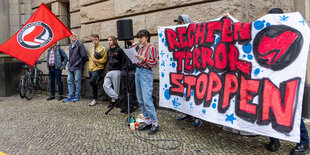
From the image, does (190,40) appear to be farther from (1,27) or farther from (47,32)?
(1,27)

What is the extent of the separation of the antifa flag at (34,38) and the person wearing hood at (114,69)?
5.11 ft

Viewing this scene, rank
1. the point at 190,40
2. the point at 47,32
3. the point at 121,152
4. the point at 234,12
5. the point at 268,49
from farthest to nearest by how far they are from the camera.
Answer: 1. the point at 47,32
2. the point at 234,12
3. the point at 190,40
4. the point at 121,152
5. the point at 268,49

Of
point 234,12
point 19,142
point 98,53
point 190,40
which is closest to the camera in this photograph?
point 19,142

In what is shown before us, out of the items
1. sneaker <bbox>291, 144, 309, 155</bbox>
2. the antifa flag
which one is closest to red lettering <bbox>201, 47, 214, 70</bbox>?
sneaker <bbox>291, 144, 309, 155</bbox>

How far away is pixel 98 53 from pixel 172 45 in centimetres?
306

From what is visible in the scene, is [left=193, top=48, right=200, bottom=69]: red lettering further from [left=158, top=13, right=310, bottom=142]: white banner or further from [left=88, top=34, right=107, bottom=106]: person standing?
[left=88, top=34, right=107, bottom=106]: person standing

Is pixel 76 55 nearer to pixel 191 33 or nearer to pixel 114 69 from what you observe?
pixel 114 69

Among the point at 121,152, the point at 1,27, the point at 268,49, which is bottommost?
the point at 121,152

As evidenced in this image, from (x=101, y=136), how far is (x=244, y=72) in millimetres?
2605

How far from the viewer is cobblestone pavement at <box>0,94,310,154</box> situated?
12.0ft

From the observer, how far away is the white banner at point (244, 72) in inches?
120

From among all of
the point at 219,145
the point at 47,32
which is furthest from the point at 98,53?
the point at 219,145

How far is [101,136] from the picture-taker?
431cm

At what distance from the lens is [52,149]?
374 centimetres
